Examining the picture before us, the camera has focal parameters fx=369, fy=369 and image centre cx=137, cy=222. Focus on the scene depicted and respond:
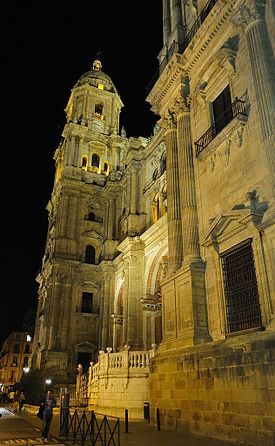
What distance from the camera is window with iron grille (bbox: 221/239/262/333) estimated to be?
11.4m

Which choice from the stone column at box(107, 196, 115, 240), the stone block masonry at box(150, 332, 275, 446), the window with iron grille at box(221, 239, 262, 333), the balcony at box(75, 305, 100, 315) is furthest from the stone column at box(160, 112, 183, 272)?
the balcony at box(75, 305, 100, 315)

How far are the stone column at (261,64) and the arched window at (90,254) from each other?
26.0 metres

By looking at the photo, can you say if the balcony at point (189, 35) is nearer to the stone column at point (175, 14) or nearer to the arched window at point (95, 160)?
the stone column at point (175, 14)

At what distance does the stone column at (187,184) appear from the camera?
14.2 m

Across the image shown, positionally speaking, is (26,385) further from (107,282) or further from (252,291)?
(252,291)

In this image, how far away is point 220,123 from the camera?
585 inches

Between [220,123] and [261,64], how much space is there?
3023 mm

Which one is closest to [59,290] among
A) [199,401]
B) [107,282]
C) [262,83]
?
[107,282]

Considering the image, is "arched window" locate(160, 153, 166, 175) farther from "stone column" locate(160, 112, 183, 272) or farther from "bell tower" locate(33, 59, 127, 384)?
"stone column" locate(160, 112, 183, 272)

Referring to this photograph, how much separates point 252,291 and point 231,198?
11.0 ft

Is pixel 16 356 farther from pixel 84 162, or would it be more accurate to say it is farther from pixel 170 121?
pixel 170 121

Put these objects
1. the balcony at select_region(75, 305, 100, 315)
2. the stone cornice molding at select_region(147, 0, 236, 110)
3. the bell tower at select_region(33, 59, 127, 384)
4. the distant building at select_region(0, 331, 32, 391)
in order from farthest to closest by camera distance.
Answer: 1. the distant building at select_region(0, 331, 32, 391)
2. the balcony at select_region(75, 305, 100, 315)
3. the bell tower at select_region(33, 59, 127, 384)
4. the stone cornice molding at select_region(147, 0, 236, 110)

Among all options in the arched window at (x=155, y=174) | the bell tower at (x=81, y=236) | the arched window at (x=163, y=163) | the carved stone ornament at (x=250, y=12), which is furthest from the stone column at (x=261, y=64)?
the bell tower at (x=81, y=236)

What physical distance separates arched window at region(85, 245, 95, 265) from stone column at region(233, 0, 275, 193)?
26.0 m
